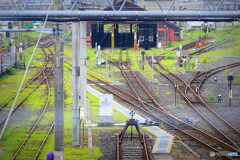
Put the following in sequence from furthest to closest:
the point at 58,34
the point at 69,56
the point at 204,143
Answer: the point at 69,56 → the point at 204,143 → the point at 58,34

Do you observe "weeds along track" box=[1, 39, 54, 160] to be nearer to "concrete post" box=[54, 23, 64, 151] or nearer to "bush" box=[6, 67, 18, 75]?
"concrete post" box=[54, 23, 64, 151]

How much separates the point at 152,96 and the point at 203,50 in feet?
49.9

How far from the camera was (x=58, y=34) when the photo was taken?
32.0 ft

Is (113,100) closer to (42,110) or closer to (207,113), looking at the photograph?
(42,110)

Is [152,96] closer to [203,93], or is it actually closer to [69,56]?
[203,93]

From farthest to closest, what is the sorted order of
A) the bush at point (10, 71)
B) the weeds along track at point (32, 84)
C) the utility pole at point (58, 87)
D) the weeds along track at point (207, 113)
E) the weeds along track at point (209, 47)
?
1. the weeds along track at point (209, 47)
2. the bush at point (10, 71)
3. the weeds along track at point (32, 84)
4. the weeds along track at point (207, 113)
5. the utility pole at point (58, 87)

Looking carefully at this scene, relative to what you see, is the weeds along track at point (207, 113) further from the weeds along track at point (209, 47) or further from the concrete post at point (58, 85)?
the weeds along track at point (209, 47)

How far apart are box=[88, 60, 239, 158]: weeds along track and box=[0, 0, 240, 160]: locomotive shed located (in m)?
0.03

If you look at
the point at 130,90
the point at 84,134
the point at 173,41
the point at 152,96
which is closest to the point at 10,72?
the point at 130,90

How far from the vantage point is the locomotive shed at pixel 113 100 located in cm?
1075

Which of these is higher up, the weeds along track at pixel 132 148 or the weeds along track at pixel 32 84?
the weeds along track at pixel 32 84

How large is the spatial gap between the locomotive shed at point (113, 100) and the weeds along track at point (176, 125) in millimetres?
27

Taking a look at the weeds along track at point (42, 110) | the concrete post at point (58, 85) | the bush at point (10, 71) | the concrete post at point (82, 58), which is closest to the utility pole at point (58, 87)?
the concrete post at point (58, 85)

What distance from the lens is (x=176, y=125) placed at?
1348cm
